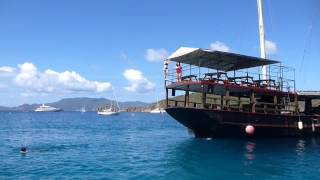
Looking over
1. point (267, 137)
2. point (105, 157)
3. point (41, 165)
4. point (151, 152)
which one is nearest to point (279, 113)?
point (267, 137)

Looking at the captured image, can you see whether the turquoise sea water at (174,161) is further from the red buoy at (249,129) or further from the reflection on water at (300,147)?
the red buoy at (249,129)

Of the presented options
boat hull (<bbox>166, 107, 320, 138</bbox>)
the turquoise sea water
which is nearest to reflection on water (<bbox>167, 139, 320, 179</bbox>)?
the turquoise sea water

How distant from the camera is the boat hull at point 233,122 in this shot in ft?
104

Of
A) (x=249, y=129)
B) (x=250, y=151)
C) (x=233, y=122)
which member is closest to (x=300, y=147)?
(x=249, y=129)

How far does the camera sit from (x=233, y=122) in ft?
106

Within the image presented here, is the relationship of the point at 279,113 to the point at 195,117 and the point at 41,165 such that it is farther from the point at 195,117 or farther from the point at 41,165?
the point at 41,165

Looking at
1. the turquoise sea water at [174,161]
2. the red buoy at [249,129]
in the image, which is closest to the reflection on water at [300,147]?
the turquoise sea water at [174,161]

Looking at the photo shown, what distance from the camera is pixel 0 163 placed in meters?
23.2

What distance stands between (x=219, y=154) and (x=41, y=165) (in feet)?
33.5

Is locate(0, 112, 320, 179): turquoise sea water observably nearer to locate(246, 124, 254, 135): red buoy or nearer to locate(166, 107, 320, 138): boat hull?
locate(246, 124, 254, 135): red buoy

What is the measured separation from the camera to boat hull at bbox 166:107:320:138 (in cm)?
3167

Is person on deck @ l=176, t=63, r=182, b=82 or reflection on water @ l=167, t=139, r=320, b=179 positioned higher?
person on deck @ l=176, t=63, r=182, b=82

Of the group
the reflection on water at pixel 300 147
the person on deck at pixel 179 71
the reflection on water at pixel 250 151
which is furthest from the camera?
the person on deck at pixel 179 71

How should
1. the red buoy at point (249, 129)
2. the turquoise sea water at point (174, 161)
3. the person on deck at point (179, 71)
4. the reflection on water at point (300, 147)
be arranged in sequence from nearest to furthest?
1. the turquoise sea water at point (174, 161)
2. the reflection on water at point (300, 147)
3. the red buoy at point (249, 129)
4. the person on deck at point (179, 71)
